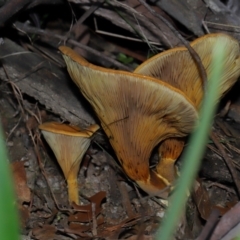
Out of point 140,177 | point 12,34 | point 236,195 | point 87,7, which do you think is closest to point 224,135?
point 236,195

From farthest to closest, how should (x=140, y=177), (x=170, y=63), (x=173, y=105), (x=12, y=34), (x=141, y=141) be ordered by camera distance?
(x=12, y=34), (x=140, y=177), (x=141, y=141), (x=170, y=63), (x=173, y=105)

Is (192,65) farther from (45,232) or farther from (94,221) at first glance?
(45,232)

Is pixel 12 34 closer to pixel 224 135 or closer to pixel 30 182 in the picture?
pixel 30 182

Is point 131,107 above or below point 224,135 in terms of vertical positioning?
below

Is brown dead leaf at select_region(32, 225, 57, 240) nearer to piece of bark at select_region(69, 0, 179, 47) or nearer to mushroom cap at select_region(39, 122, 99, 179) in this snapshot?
mushroom cap at select_region(39, 122, 99, 179)

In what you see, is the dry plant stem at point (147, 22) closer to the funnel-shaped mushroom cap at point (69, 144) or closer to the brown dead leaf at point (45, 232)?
the funnel-shaped mushroom cap at point (69, 144)

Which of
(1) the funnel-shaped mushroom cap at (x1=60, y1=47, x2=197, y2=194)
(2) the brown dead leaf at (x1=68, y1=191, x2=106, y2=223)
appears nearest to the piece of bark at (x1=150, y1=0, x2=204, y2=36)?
(1) the funnel-shaped mushroom cap at (x1=60, y1=47, x2=197, y2=194)

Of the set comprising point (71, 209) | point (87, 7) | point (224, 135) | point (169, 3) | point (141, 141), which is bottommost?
point (71, 209)

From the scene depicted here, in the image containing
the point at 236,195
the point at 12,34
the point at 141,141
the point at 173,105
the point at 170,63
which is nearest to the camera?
the point at 173,105
